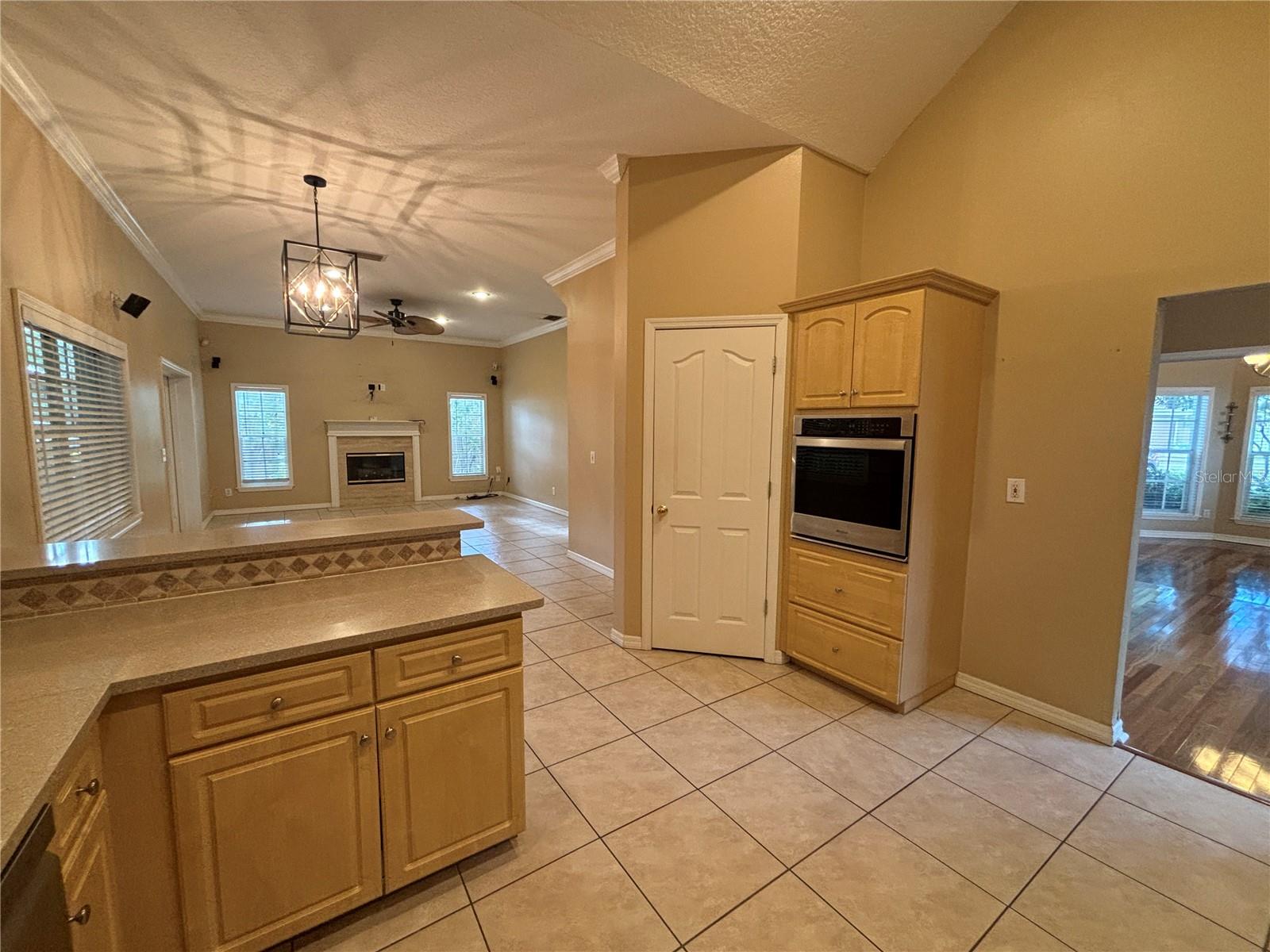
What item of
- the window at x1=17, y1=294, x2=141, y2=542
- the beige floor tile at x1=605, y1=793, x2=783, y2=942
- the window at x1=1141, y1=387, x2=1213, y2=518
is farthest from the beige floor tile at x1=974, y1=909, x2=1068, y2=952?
the window at x1=1141, y1=387, x2=1213, y2=518

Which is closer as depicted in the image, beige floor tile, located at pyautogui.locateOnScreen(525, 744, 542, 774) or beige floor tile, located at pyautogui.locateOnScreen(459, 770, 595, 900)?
beige floor tile, located at pyautogui.locateOnScreen(459, 770, 595, 900)

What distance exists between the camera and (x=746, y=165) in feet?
9.60

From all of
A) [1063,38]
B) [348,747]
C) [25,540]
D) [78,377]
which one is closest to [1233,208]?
[1063,38]

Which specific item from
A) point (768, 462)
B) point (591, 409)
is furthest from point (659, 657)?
point (591, 409)

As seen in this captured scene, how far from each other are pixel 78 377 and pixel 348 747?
3.04 metres

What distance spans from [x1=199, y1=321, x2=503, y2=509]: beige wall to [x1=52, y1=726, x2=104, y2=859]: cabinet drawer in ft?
26.4

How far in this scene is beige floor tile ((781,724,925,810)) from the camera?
2.08 meters

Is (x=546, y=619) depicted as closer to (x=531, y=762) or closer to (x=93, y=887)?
(x=531, y=762)

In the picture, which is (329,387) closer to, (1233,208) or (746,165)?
(746,165)

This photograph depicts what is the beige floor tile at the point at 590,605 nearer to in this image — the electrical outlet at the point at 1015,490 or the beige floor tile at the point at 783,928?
the beige floor tile at the point at 783,928

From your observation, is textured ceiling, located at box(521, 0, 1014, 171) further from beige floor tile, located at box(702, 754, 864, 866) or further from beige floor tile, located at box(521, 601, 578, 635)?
beige floor tile, located at box(521, 601, 578, 635)

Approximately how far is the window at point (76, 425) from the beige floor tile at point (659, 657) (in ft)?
9.98

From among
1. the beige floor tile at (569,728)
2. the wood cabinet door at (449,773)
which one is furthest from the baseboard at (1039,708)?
the wood cabinet door at (449,773)

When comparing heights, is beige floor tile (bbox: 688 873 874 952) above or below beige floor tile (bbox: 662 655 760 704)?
below
